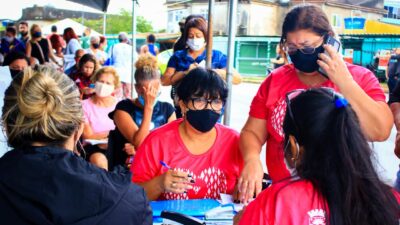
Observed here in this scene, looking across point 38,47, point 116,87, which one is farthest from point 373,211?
point 38,47

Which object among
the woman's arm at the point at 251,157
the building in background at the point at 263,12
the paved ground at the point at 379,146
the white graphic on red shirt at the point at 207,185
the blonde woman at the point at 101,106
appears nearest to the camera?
the paved ground at the point at 379,146

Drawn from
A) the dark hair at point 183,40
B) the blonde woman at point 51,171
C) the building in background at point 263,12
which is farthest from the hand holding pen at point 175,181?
the building in background at point 263,12

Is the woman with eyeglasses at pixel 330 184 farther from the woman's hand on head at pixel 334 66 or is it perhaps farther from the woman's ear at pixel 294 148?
the woman's hand on head at pixel 334 66

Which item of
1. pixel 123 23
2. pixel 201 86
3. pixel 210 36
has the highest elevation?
pixel 123 23

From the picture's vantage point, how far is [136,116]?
341 centimetres

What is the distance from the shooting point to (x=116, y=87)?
4387 mm

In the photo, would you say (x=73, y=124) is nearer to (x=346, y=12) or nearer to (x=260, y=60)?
(x=260, y=60)

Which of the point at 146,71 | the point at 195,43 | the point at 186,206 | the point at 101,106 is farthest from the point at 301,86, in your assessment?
the point at 101,106

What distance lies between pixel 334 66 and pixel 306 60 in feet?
0.47

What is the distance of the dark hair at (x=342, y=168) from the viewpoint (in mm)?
1272

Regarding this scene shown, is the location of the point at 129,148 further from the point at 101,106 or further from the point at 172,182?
the point at 172,182

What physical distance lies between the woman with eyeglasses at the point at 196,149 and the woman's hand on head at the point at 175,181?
3.5 inches

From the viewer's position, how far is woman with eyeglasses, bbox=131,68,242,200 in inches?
89.0

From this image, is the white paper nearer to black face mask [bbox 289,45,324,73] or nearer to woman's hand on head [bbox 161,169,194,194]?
woman's hand on head [bbox 161,169,194,194]
